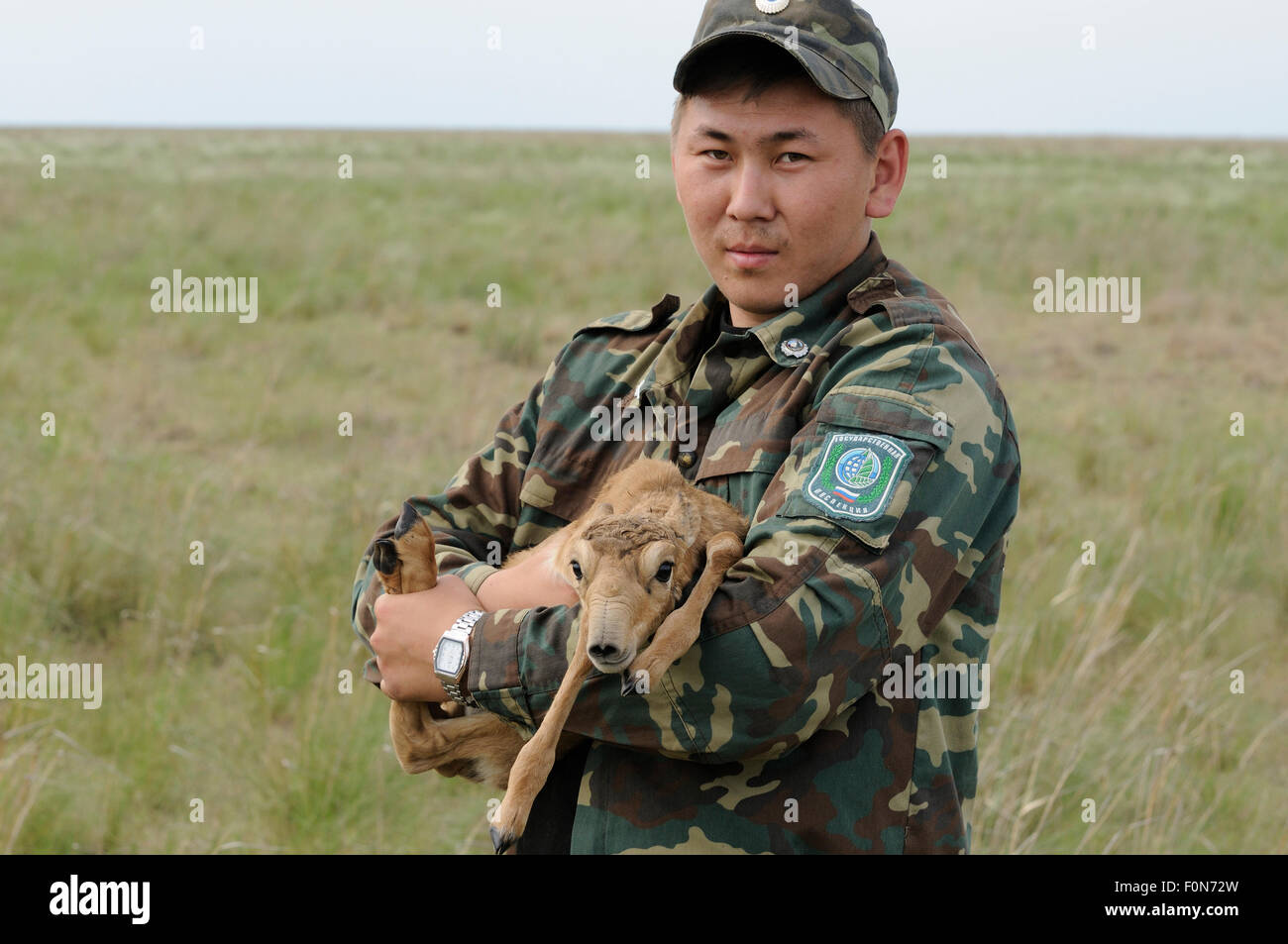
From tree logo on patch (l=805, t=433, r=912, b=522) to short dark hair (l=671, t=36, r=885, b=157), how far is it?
2.92 ft

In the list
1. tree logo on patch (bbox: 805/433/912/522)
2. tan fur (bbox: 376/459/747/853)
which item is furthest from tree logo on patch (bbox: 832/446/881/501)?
tan fur (bbox: 376/459/747/853)

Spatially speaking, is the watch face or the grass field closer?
the watch face

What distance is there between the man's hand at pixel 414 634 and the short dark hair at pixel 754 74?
1.38 meters

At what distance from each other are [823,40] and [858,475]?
1.12 meters

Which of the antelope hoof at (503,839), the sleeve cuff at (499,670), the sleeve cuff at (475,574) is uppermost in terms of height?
the sleeve cuff at (475,574)

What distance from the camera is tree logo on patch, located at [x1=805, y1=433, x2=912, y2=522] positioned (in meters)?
2.36


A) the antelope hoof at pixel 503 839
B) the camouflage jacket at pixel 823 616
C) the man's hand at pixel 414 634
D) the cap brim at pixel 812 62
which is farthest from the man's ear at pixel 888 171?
the antelope hoof at pixel 503 839

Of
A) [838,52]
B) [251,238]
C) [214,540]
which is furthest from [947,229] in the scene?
[838,52]

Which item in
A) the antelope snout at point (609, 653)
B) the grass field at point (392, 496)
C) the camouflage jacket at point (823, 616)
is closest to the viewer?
the antelope snout at point (609, 653)

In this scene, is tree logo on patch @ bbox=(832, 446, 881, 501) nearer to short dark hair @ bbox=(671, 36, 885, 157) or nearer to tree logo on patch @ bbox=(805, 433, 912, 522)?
tree logo on patch @ bbox=(805, 433, 912, 522)

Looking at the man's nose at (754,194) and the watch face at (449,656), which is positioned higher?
the man's nose at (754,194)

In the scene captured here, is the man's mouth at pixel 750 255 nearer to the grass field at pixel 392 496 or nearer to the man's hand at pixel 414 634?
the man's hand at pixel 414 634

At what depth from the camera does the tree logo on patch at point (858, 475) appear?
236 cm

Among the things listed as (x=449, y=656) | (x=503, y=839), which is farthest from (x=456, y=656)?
(x=503, y=839)
